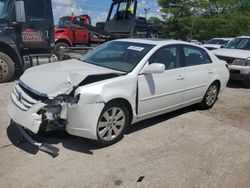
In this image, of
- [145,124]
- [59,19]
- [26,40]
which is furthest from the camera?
[59,19]

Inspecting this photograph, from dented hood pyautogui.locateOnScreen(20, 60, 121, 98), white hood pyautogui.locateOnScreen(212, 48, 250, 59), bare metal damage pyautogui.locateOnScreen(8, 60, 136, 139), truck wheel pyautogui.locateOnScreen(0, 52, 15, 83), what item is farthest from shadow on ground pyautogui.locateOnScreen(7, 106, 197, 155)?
white hood pyautogui.locateOnScreen(212, 48, 250, 59)

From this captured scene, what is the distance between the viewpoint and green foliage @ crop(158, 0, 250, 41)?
1334 inches

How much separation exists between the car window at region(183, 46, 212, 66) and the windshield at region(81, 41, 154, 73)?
93 cm

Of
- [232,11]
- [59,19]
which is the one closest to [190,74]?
[59,19]

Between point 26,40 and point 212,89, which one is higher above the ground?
point 26,40

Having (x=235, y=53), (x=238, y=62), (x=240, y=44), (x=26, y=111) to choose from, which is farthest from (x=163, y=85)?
(x=240, y=44)

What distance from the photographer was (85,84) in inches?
150

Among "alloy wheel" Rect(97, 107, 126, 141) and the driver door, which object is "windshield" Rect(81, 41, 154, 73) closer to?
the driver door

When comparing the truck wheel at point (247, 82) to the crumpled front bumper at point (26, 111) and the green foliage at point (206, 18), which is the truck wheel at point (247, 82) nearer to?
the crumpled front bumper at point (26, 111)

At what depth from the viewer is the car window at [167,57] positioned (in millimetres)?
4691

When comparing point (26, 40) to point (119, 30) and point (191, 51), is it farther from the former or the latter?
point (191, 51)

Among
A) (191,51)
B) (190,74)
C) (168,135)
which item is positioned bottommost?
(168,135)

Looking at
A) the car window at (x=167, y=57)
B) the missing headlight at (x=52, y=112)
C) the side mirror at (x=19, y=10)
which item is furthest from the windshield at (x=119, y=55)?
the side mirror at (x=19, y=10)

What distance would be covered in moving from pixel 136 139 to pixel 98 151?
724 millimetres
